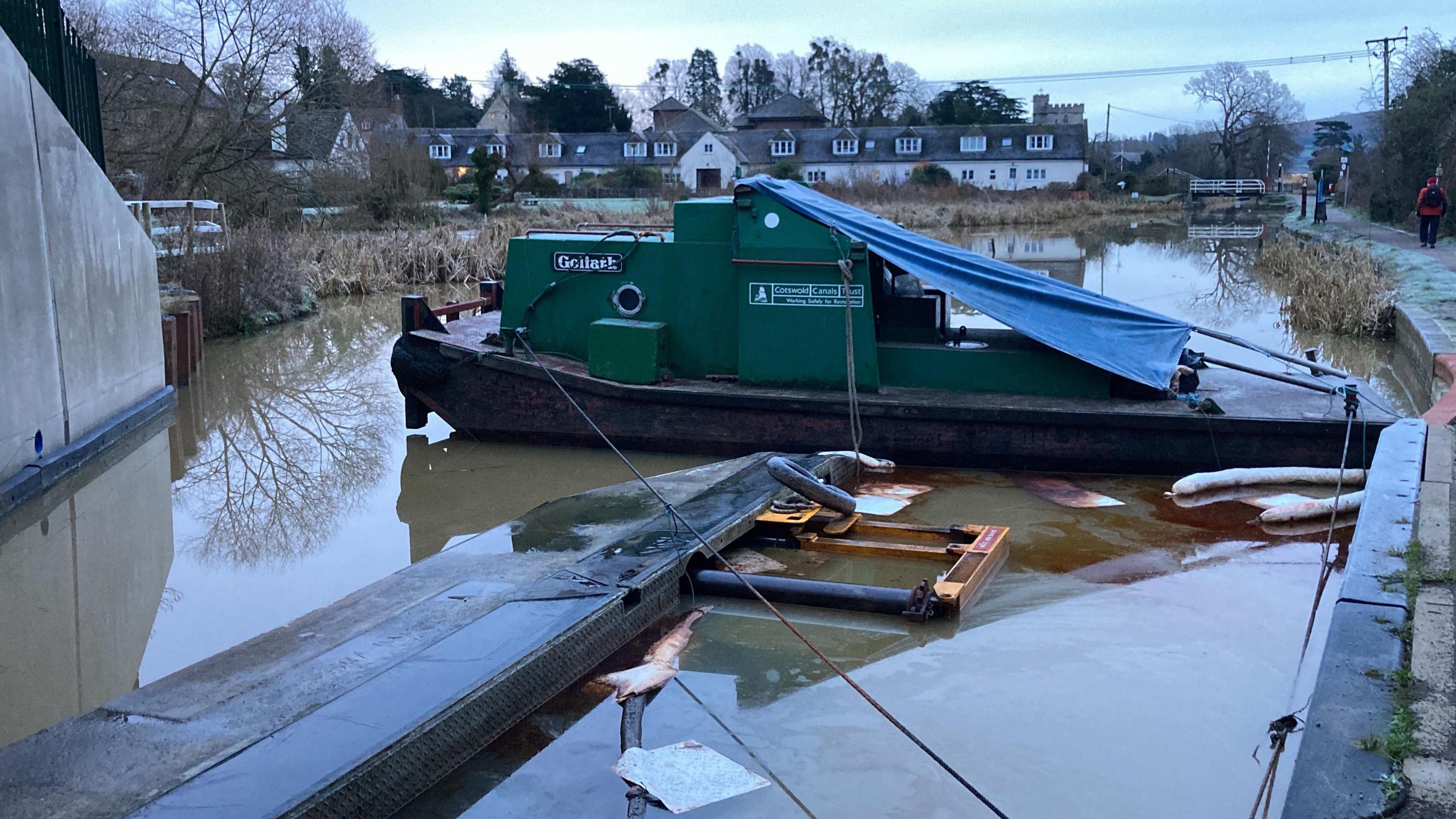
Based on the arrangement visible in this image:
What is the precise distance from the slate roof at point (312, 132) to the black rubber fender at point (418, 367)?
1783cm

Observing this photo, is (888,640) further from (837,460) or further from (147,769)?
(147,769)

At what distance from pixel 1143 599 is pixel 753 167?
5854 centimetres

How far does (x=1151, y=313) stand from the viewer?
332 inches

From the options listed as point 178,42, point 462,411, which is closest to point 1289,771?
point 462,411

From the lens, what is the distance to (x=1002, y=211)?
45.4 metres

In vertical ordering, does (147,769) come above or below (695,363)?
below

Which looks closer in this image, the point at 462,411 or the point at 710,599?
the point at 710,599

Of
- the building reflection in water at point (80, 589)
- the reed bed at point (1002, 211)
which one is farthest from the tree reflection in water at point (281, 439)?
the reed bed at point (1002, 211)

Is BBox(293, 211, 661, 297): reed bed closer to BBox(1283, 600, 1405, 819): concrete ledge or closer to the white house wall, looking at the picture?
BBox(1283, 600, 1405, 819): concrete ledge

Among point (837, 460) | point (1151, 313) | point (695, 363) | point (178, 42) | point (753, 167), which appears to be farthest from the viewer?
point (753, 167)

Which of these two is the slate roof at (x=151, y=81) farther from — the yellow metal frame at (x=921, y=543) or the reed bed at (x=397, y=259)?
the yellow metal frame at (x=921, y=543)

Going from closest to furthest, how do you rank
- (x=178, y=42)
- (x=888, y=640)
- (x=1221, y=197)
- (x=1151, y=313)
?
(x=888, y=640)
(x=1151, y=313)
(x=178, y=42)
(x=1221, y=197)

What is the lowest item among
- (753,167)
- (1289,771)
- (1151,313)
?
(1289,771)

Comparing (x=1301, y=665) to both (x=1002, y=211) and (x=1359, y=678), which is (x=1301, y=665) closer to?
(x=1359, y=678)
